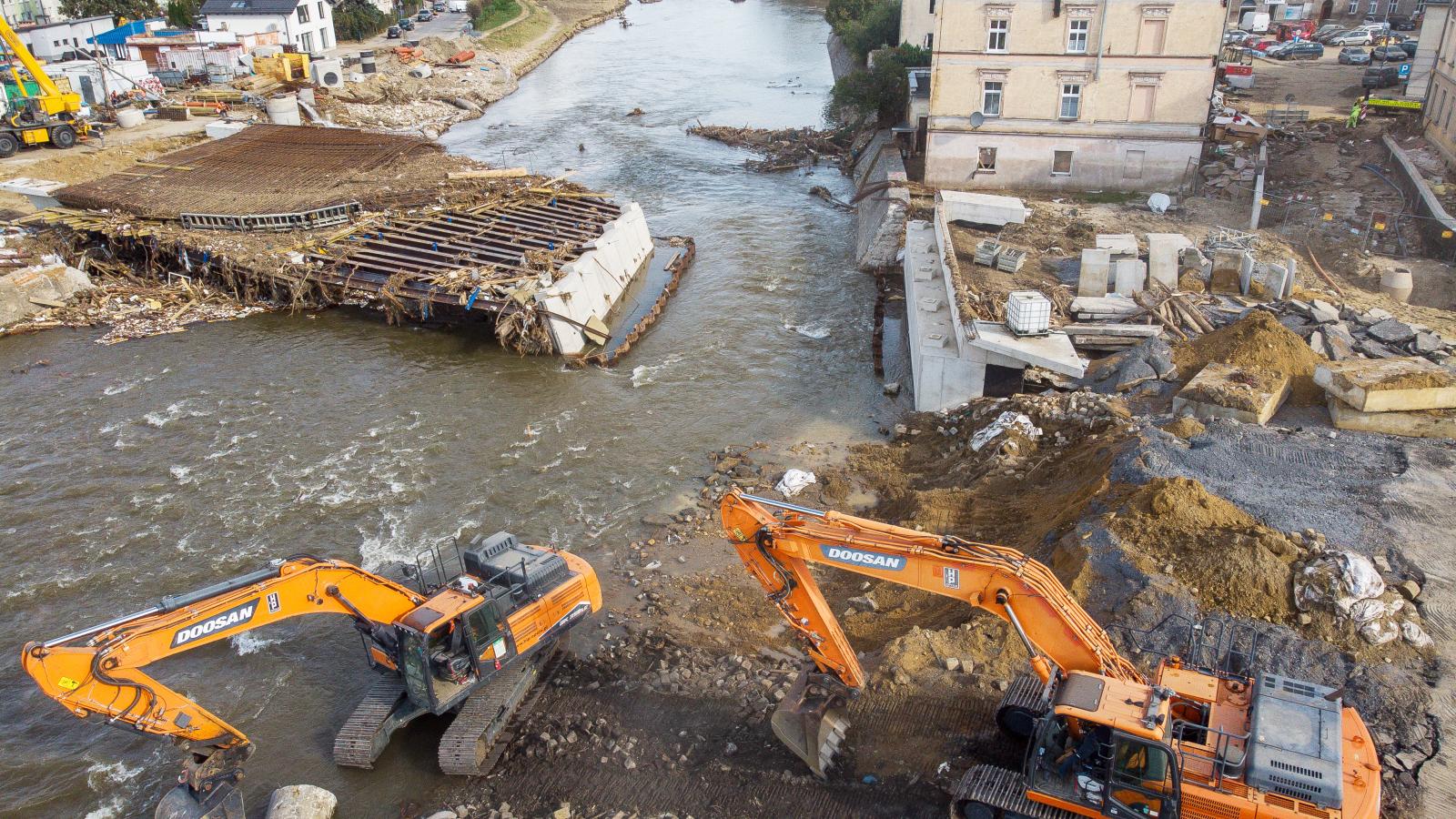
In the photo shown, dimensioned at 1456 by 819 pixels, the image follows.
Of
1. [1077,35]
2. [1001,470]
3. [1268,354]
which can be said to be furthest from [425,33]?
[1268,354]

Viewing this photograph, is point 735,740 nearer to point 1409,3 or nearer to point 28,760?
point 28,760

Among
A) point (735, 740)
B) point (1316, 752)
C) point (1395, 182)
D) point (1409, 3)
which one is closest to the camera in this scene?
point (1316, 752)

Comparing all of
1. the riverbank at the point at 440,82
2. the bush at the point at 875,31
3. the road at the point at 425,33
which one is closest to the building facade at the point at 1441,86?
the bush at the point at 875,31

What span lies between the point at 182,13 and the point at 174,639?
67853 mm

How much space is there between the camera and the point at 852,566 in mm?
11641

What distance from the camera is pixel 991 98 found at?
34.7 meters

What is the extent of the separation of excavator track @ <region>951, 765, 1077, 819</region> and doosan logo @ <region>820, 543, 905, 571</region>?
242 centimetres

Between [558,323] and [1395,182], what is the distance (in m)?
27.1

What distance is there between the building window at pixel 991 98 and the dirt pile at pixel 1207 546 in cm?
2308

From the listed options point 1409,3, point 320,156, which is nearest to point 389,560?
point 320,156

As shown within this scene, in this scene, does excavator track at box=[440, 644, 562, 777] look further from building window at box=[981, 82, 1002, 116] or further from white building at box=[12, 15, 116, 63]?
white building at box=[12, 15, 116, 63]

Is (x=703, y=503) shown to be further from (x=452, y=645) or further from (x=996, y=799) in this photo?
(x=996, y=799)

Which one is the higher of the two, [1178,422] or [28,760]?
[1178,422]

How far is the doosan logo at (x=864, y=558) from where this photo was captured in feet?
37.4
